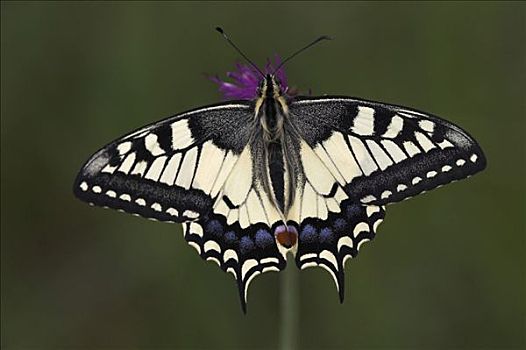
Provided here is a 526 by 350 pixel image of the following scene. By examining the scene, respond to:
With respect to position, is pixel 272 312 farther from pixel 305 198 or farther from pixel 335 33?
pixel 335 33

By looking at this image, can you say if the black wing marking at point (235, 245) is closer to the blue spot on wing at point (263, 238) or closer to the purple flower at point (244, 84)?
the blue spot on wing at point (263, 238)

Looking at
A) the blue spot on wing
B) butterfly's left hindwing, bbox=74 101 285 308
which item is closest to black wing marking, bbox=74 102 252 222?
butterfly's left hindwing, bbox=74 101 285 308

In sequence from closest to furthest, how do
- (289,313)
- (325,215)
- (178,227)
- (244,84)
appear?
1. (289,313)
2. (325,215)
3. (244,84)
4. (178,227)

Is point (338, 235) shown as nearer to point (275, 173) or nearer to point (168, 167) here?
point (275, 173)

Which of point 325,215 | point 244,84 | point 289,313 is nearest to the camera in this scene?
point 289,313

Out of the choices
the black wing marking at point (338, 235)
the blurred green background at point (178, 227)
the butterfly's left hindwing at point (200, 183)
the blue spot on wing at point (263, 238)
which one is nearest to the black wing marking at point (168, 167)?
the butterfly's left hindwing at point (200, 183)

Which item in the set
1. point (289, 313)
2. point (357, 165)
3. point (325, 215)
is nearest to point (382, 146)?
point (357, 165)
